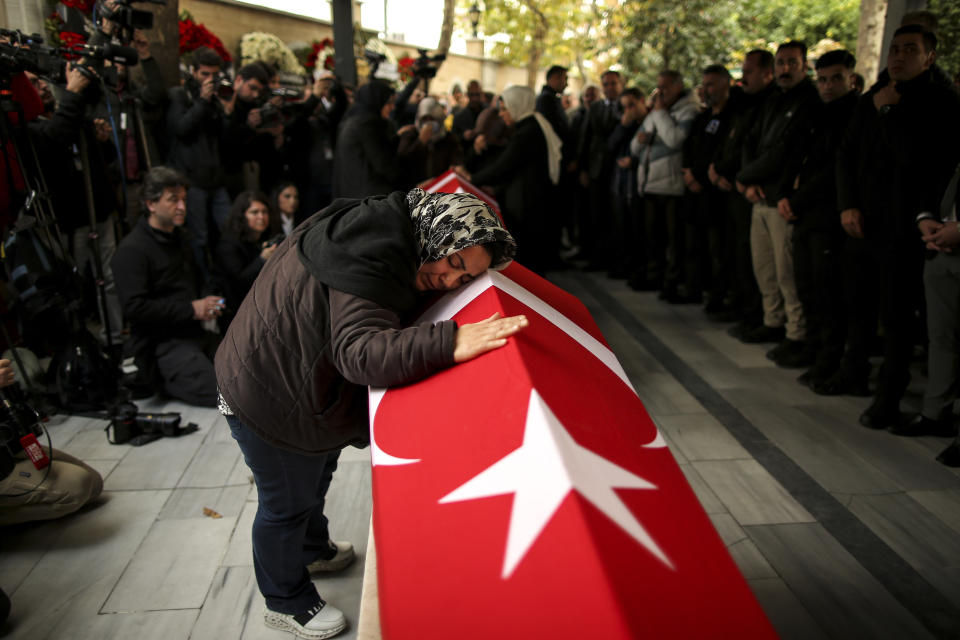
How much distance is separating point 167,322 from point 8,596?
1843 millimetres

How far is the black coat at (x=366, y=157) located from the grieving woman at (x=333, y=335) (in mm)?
2955

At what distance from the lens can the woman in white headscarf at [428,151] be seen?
5.58m

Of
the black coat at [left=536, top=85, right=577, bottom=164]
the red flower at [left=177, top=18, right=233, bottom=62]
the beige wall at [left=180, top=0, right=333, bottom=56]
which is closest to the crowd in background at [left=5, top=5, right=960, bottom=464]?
the black coat at [left=536, top=85, right=577, bottom=164]

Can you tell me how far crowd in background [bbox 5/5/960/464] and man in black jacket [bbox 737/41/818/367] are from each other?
1cm

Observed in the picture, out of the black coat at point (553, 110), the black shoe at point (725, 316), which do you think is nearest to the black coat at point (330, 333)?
the black shoe at point (725, 316)

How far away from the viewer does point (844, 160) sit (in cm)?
379

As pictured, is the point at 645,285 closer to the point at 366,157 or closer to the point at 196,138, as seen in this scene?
the point at 366,157

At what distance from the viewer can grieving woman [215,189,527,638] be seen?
4.88 feet

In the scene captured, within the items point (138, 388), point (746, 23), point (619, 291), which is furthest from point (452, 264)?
point (746, 23)

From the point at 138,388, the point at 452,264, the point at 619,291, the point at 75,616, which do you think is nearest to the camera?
the point at 452,264

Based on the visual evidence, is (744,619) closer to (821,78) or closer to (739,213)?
(821,78)

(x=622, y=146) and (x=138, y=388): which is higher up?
(x=622, y=146)

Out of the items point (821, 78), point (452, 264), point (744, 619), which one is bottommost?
point (744, 619)

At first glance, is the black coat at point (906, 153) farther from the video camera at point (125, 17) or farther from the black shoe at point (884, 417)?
the video camera at point (125, 17)
